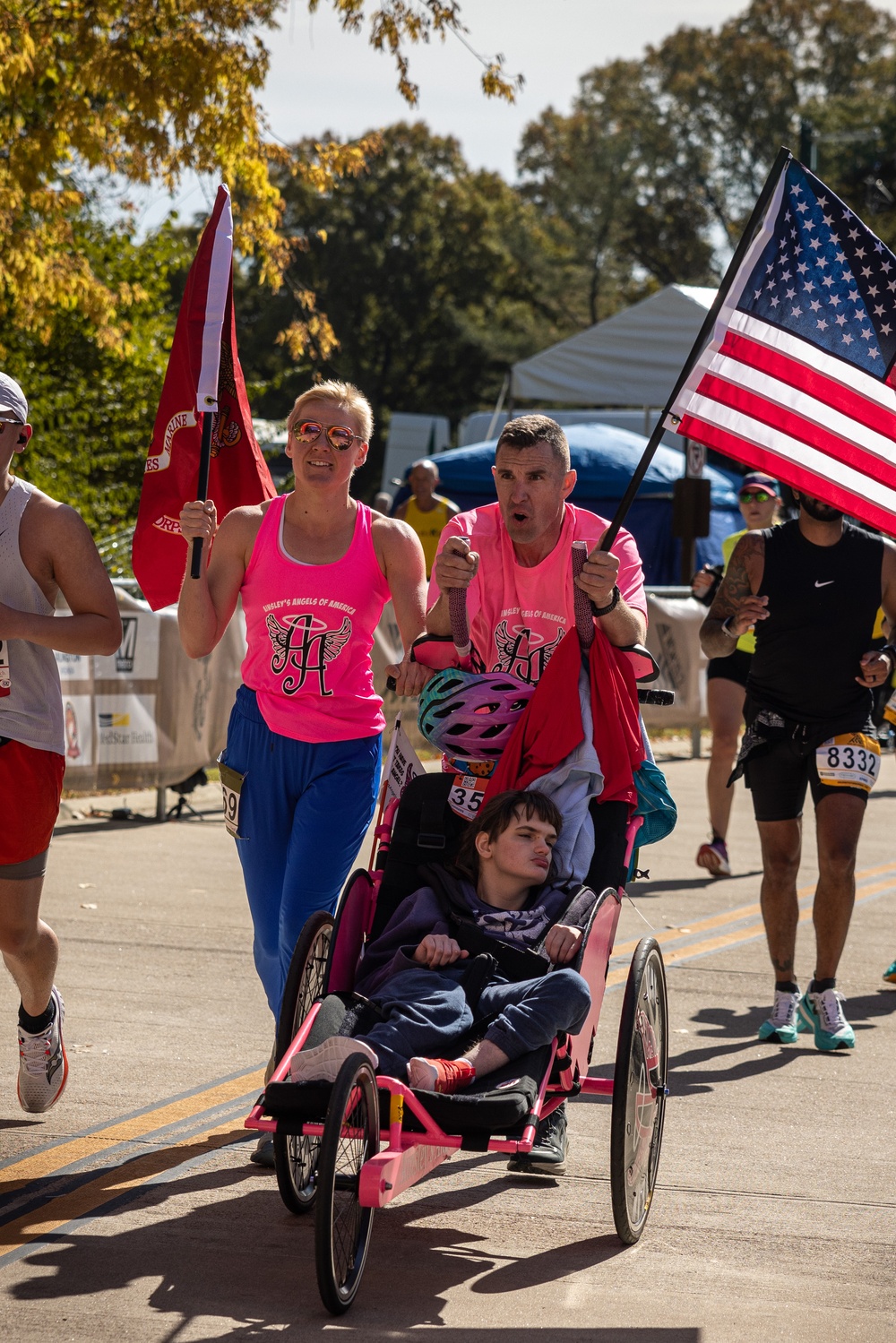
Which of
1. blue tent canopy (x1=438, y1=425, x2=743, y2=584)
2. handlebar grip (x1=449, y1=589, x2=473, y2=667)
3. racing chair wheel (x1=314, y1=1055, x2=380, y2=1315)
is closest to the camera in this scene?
racing chair wheel (x1=314, y1=1055, x2=380, y2=1315)

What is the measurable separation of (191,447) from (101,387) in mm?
14824

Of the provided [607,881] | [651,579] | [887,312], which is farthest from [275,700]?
[651,579]

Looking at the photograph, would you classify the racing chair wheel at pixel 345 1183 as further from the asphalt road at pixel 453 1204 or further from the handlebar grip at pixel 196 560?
the handlebar grip at pixel 196 560

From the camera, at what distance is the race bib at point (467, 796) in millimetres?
4996

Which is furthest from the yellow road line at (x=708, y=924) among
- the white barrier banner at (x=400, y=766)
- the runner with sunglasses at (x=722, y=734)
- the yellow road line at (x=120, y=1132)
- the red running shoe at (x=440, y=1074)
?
the red running shoe at (x=440, y=1074)

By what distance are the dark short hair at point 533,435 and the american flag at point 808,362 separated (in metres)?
0.74

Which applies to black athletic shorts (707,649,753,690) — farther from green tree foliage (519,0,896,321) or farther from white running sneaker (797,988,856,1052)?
green tree foliage (519,0,896,321)

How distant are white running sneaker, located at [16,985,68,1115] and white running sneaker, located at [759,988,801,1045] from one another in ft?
9.67

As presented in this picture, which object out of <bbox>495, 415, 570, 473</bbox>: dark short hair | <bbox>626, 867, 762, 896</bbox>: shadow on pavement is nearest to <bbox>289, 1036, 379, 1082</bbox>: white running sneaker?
<bbox>495, 415, 570, 473</bbox>: dark short hair

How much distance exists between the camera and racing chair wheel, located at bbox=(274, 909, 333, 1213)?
426 cm

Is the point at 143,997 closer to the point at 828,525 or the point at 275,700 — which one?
the point at 275,700

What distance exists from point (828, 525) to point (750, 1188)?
2.77 meters

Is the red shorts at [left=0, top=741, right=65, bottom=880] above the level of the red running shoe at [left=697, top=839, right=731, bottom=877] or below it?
above

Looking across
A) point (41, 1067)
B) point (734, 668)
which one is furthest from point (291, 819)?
point (734, 668)
